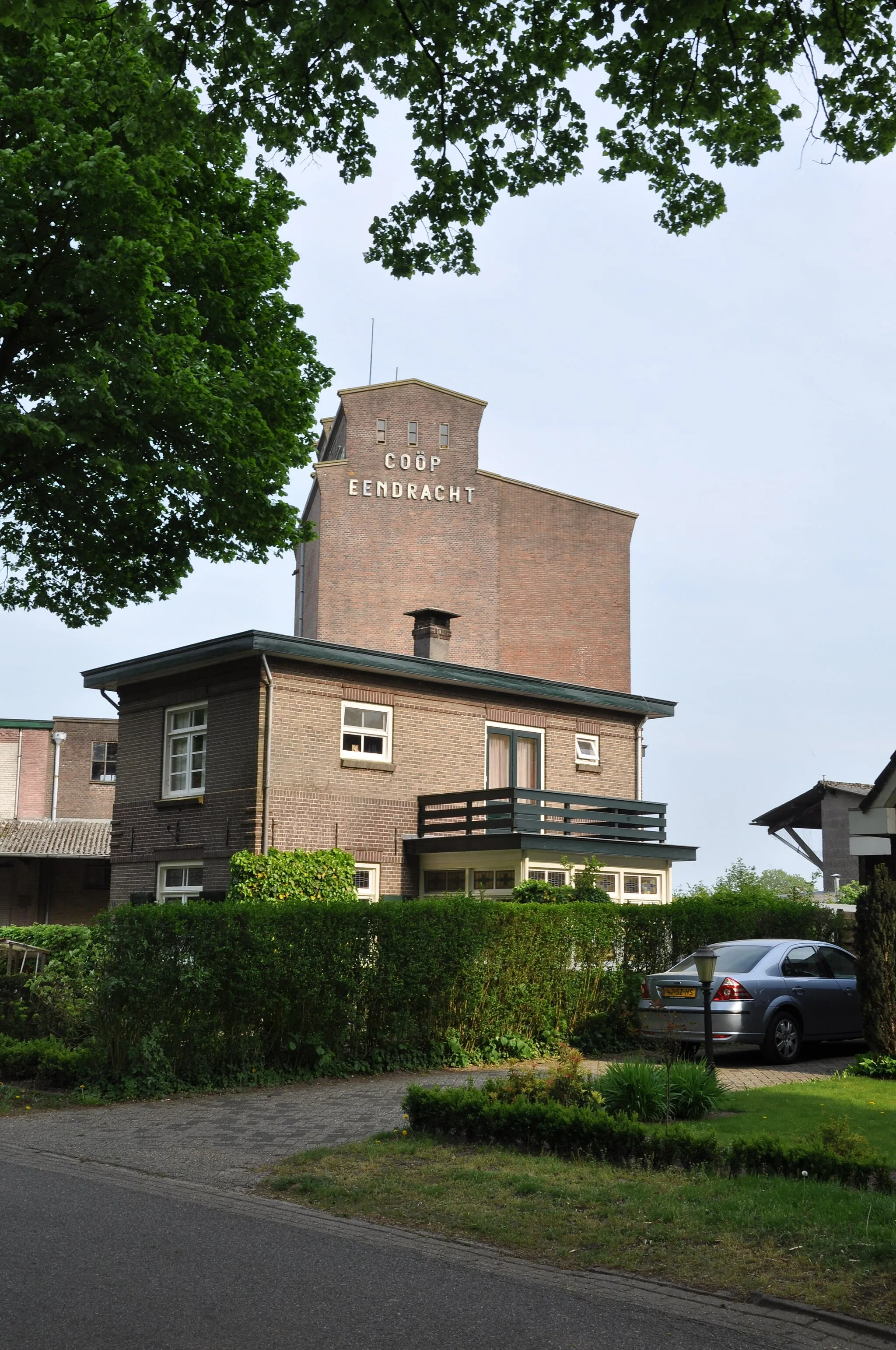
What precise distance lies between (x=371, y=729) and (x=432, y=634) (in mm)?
4405

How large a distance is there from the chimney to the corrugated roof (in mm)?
15755

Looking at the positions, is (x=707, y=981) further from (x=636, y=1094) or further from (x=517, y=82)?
(x=517, y=82)

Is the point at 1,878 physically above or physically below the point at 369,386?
below

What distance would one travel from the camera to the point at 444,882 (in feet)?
87.0

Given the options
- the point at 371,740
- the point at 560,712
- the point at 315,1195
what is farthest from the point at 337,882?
the point at 315,1195

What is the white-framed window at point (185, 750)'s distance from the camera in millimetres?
25703

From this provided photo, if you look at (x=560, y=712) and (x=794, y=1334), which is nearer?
(x=794, y=1334)

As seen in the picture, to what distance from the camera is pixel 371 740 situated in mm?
26141

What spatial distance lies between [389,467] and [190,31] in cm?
3458

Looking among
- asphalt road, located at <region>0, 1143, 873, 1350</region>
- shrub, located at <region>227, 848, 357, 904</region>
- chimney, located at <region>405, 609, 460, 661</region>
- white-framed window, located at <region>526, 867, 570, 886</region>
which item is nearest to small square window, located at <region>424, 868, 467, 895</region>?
white-framed window, located at <region>526, 867, 570, 886</region>

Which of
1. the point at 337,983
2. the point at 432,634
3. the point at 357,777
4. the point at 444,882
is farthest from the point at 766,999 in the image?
the point at 432,634

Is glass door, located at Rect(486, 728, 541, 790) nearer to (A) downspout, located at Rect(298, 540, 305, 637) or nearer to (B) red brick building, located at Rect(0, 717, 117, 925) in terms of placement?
(A) downspout, located at Rect(298, 540, 305, 637)

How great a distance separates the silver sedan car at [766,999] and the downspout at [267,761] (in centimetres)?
909

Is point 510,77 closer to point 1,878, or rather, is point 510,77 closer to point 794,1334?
point 794,1334
